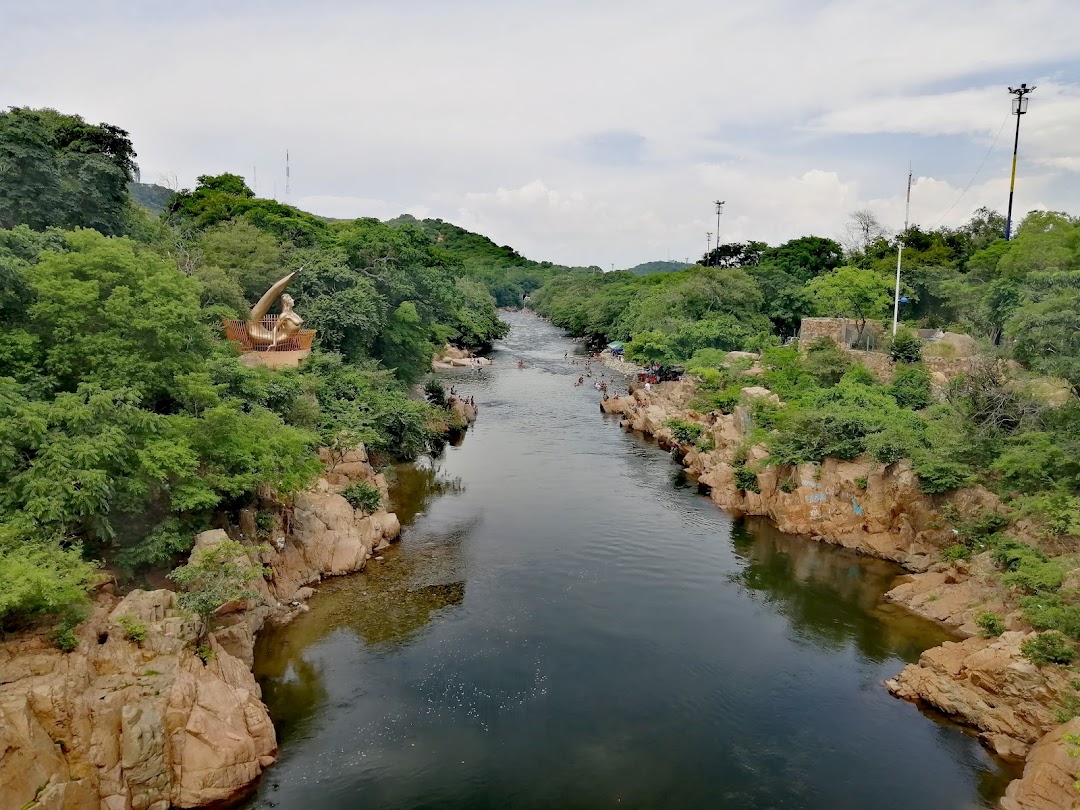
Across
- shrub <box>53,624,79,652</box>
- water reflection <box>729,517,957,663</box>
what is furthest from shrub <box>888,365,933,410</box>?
shrub <box>53,624,79,652</box>

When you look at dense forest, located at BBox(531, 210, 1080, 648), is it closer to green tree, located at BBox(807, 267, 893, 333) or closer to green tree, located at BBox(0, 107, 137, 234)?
green tree, located at BBox(807, 267, 893, 333)

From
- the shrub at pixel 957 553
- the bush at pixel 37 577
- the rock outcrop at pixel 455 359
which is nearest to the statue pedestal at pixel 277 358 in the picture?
the bush at pixel 37 577

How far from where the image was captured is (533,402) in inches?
1966

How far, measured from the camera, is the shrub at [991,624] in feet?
58.3

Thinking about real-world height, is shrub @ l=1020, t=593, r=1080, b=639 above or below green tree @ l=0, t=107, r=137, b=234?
below

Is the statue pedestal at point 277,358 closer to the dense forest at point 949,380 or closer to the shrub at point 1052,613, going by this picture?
the dense forest at point 949,380

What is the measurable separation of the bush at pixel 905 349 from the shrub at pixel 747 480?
10.9m

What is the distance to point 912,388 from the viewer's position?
31.5 m

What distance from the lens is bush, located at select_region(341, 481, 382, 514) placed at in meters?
25.5

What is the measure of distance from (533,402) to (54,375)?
34.6 meters

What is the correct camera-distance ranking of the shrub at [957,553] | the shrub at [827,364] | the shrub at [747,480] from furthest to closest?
1. the shrub at [827,364]
2. the shrub at [747,480]
3. the shrub at [957,553]

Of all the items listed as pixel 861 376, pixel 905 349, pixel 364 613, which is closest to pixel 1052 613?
pixel 364 613

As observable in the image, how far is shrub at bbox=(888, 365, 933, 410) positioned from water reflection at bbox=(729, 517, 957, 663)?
29.1ft

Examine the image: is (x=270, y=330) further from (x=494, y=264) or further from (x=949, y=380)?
(x=494, y=264)
